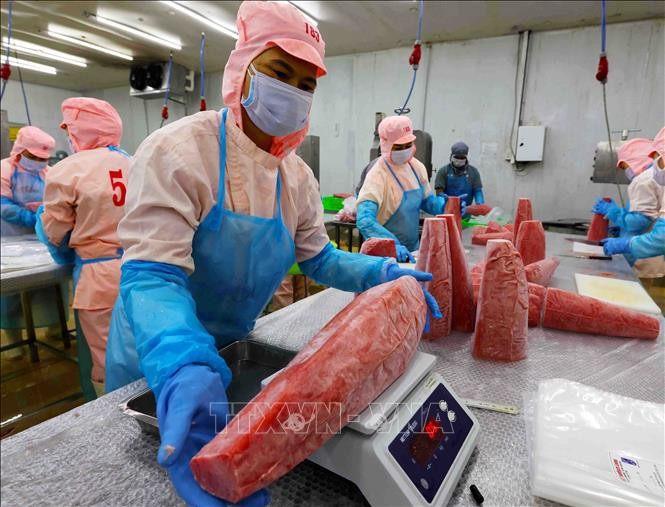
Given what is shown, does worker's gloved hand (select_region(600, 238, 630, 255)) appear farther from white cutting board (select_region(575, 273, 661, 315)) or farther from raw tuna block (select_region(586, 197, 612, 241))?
raw tuna block (select_region(586, 197, 612, 241))

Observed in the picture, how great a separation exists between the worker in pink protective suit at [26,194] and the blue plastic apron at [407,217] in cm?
276

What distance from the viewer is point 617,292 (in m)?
1.71

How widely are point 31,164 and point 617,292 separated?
432 centimetres

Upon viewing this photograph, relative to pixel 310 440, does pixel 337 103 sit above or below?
above

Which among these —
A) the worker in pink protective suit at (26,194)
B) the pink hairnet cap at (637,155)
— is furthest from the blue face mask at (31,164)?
the pink hairnet cap at (637,155)

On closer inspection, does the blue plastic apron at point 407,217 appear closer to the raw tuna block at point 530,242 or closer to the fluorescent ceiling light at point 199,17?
the raw tuna block at point 530,242

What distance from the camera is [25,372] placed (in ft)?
10.1

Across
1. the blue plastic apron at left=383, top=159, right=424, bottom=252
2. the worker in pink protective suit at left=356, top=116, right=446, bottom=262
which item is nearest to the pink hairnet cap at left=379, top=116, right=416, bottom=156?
the worker in pink protective suit at left=356, top=116, right=446, bottom=262

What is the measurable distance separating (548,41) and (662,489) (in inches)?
242

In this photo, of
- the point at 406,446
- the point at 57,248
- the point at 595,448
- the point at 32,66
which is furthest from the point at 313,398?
the point at 32,66

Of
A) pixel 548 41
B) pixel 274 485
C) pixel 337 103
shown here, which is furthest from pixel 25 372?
pixel 548 41

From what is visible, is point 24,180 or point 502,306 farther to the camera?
point 24,180

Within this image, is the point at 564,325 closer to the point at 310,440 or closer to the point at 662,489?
the point at 662,489

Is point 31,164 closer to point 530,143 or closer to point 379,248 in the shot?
point 379,248
